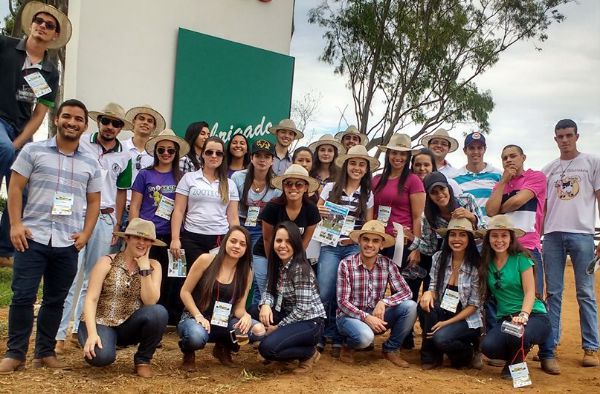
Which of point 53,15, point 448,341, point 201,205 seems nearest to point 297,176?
point 201,205

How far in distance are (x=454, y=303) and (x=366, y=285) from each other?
29.5 inches

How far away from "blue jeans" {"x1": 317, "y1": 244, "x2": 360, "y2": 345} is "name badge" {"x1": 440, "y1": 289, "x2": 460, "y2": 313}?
0.89 m

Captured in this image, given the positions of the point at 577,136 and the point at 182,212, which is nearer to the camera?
the point at 182,212

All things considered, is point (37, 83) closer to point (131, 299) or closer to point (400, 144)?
point (131, 299)

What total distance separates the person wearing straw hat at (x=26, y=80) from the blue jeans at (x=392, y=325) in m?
2.94

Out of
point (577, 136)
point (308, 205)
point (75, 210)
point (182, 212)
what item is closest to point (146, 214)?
point (182, 212)

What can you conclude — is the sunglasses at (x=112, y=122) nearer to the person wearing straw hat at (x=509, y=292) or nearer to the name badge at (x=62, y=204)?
the name badge at (x=62, y=204)

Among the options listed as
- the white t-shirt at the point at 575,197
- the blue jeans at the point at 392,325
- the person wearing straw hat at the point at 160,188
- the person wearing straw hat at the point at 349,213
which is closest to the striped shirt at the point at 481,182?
the white t-shirt at the point at 575,197

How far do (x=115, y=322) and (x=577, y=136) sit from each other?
442 centimetres

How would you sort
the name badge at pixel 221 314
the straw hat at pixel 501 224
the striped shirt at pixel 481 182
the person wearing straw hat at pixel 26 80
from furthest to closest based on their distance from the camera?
1. the striped shirt at pixel 481 182
2. the straw hat at pixel 501 224
3. the name badge at pixel 221 314
4. the person wearing straw hat at pixel 26 80

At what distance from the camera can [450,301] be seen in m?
5.10

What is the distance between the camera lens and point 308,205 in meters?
5.30

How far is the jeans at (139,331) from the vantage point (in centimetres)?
429

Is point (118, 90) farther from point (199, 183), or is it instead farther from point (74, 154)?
point (74, 154)
